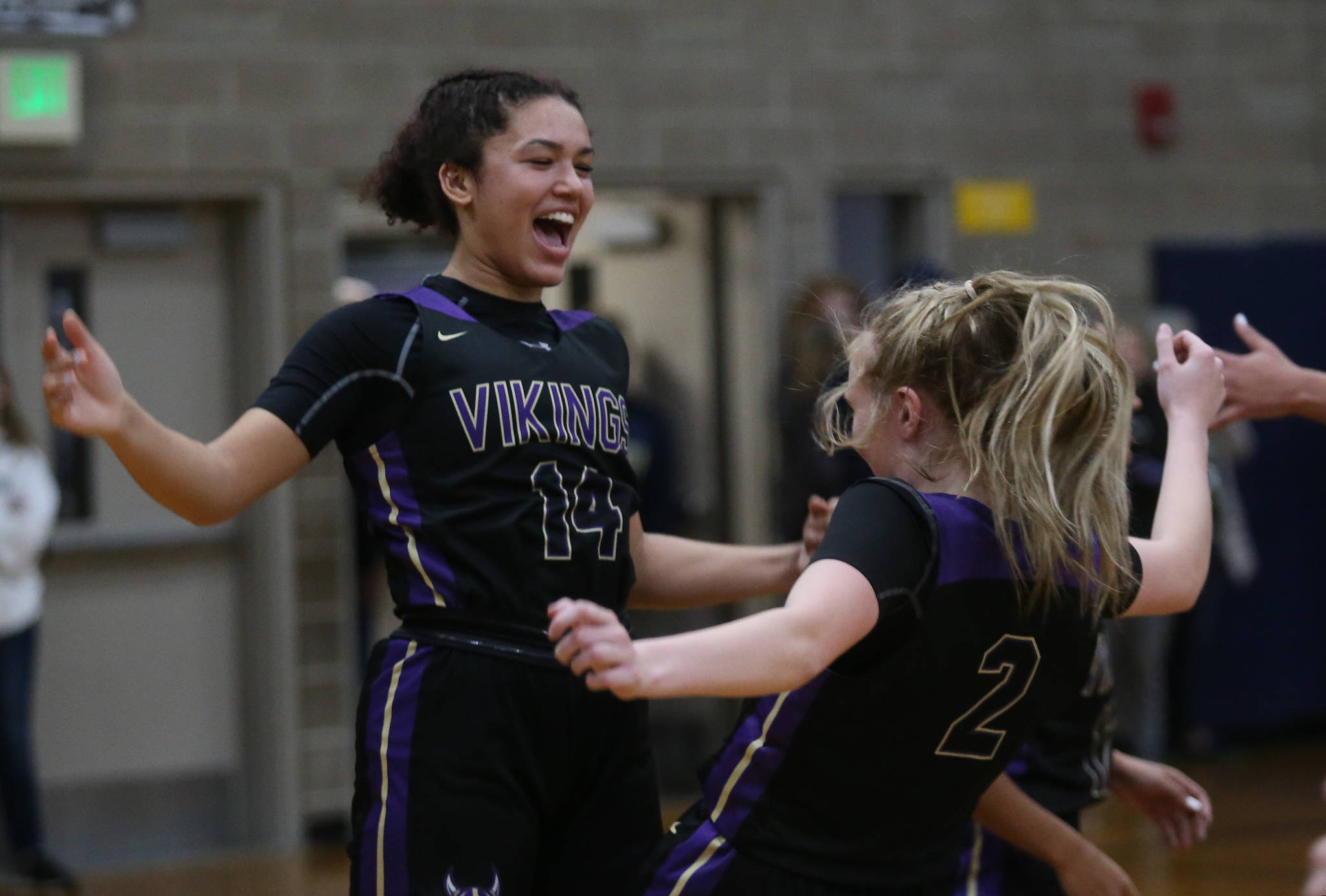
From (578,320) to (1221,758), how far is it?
4939 millimetres

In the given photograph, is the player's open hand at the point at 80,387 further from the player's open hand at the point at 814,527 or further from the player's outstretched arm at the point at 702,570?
the player's open hand at the point at 814,527

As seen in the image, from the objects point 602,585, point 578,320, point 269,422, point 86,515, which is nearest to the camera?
point 269,422

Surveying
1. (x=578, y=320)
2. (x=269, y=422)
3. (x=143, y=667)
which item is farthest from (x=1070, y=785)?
(x=143, y=667)

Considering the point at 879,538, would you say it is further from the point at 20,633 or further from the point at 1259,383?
the point at 20,633

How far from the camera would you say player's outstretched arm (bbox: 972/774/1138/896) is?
2.17 m

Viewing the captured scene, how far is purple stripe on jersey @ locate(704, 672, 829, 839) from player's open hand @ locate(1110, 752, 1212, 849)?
748 millimetres

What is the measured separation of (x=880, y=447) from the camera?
195 centimetres

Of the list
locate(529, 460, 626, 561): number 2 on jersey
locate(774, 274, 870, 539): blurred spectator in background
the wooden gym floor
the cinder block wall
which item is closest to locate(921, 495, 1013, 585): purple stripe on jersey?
locate(529, 460, 626, 561): number 2 on jersey

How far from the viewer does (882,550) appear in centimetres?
171

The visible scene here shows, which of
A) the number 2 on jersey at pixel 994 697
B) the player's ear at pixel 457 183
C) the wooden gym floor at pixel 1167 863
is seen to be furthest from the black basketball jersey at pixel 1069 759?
the wooden gym floor at pixel 1167 863

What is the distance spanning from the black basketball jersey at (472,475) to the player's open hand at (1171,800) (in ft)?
2.72

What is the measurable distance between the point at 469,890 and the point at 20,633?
316 cm

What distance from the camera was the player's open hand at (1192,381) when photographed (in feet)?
6.63

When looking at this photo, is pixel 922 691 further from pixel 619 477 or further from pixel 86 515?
pixel 86 515
